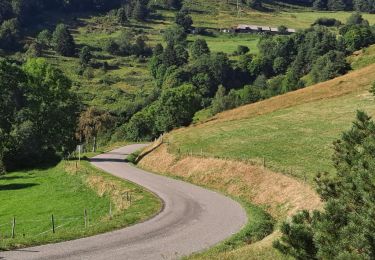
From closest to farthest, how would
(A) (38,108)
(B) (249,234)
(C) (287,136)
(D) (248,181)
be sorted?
(B) (249,234), (D) (248,181), (C) (287,136), (A) (38,108)

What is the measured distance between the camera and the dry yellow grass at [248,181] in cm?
3806

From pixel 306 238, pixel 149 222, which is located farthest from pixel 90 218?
pixel 306 238

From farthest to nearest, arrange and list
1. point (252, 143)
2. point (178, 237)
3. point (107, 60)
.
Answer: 1. point (107, 60)
2. point (252, 143)
3. point (178, 237)

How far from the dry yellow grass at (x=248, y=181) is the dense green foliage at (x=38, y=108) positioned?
22220 mm

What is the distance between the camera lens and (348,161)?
717 inches

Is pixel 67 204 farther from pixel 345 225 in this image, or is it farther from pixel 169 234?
pixel 345 225

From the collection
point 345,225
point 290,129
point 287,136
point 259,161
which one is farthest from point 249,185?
point 345,225

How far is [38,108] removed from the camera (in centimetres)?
8062

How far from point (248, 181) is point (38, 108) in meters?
45.2

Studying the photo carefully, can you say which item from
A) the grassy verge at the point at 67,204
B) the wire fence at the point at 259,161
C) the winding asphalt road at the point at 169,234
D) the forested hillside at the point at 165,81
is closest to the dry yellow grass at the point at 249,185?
the wire fence at the point at 259,161

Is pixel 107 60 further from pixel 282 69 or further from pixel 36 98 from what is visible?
pixel 36 98

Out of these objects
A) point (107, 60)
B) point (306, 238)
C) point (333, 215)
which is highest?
point (333, 215)

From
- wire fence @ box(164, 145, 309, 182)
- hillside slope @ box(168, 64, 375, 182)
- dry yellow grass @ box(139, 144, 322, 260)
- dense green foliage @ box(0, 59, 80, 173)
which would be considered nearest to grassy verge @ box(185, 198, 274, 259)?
dry yellow grass @ box(139, 144, 322, 260)

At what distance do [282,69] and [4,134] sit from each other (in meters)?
120
